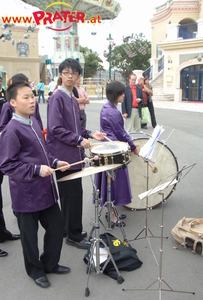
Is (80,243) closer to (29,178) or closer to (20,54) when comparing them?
(29,178)

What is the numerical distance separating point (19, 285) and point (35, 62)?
3987cm

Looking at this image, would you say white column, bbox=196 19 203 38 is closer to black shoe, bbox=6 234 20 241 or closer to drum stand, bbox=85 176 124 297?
black shoe, bbox=6 234 20 241

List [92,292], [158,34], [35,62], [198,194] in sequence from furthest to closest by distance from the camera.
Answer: [35,62] < [158,34] < [198,194] < [92,292]

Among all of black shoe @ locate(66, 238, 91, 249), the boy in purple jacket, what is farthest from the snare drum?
black shoe @ locate(66, 238, 91, 249)

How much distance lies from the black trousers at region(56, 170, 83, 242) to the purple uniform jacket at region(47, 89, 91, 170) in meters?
0.18

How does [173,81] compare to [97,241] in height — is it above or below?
above

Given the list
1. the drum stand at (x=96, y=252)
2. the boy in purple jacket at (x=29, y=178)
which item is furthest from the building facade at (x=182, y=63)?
the boy in purple jacket at (x=29, y=178)

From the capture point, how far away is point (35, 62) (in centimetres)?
3944

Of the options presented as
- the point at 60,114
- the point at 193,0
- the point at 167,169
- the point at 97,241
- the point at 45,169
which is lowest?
the point at 97,241

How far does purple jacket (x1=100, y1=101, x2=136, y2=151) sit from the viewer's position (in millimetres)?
3581

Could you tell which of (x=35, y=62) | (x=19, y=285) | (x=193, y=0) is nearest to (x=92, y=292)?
(x=19, y=285)

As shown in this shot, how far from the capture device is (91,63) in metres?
53.2

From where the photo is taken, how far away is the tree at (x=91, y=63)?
53.4m

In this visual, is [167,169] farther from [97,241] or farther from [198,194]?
[97,241]
